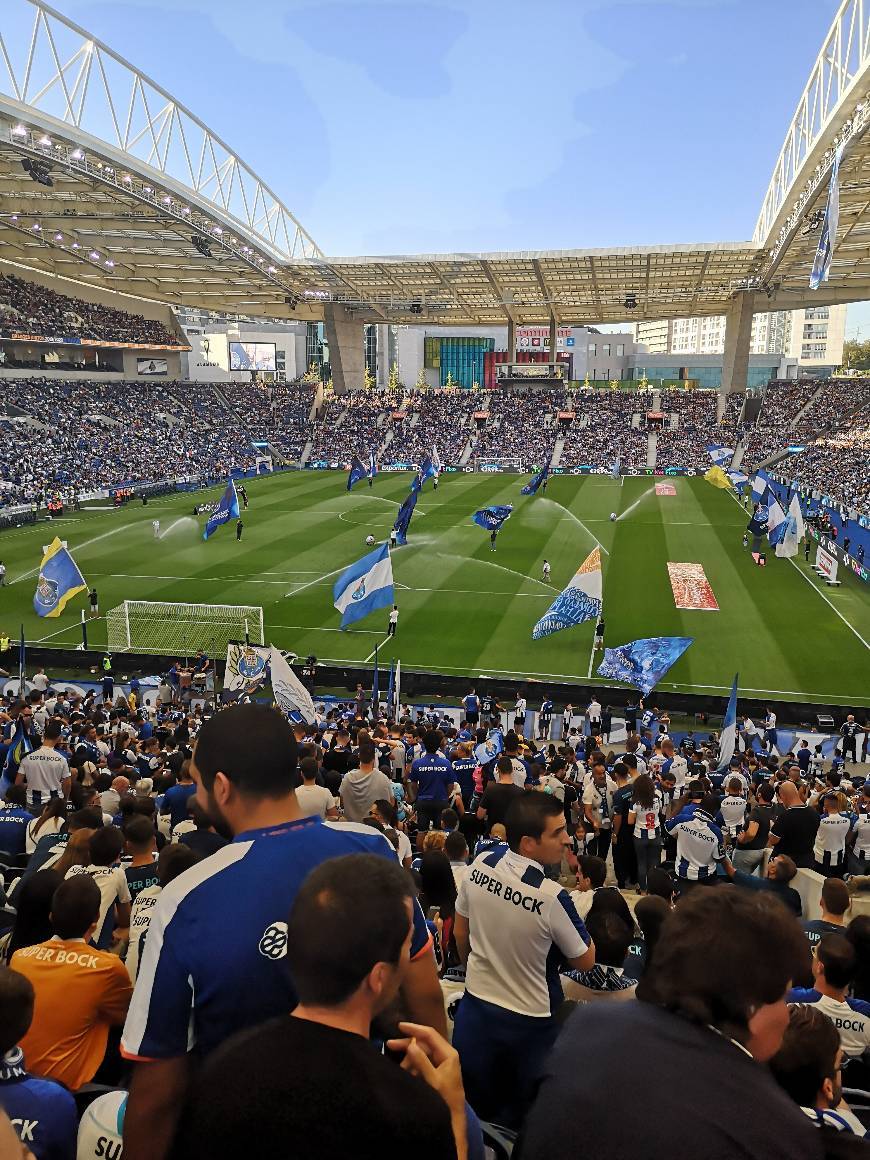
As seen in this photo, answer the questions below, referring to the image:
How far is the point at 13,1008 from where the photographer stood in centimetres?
319

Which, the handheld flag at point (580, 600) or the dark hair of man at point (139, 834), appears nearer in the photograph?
the dark hair of man at point (139, 834)

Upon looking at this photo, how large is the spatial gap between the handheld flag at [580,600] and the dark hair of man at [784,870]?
50.9 ft

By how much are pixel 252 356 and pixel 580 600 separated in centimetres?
12106

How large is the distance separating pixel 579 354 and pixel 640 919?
162399 mm

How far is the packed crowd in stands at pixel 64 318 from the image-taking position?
72750 millimetres

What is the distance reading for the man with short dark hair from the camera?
1.92m

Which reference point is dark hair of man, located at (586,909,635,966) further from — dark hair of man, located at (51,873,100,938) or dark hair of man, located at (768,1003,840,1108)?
dark hair of man, located at (51,873,100,938)

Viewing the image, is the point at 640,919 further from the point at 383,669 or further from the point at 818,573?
the point at 818,573

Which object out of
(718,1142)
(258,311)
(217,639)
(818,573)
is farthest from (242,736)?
(258,311)

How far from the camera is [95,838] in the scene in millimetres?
6043

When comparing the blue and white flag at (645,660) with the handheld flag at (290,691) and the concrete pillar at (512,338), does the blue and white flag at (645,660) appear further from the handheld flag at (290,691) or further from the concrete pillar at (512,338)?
the concrete pillar at (512,338)

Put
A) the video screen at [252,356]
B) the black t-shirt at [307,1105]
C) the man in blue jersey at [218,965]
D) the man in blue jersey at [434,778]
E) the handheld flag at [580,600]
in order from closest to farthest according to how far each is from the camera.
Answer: the black t-shirt at [307,1105] < the man in blue jersey at [218,965] < the man in blue jersey at [434,778] < the handheld flag at [580,600] < the video screen at [252,356]

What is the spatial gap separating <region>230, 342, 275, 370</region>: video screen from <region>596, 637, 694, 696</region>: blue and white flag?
394 feet

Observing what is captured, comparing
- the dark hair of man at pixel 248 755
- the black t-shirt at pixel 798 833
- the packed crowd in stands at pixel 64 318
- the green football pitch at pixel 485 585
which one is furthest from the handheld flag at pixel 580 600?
the packed crowd in stands at pixel 64 318
